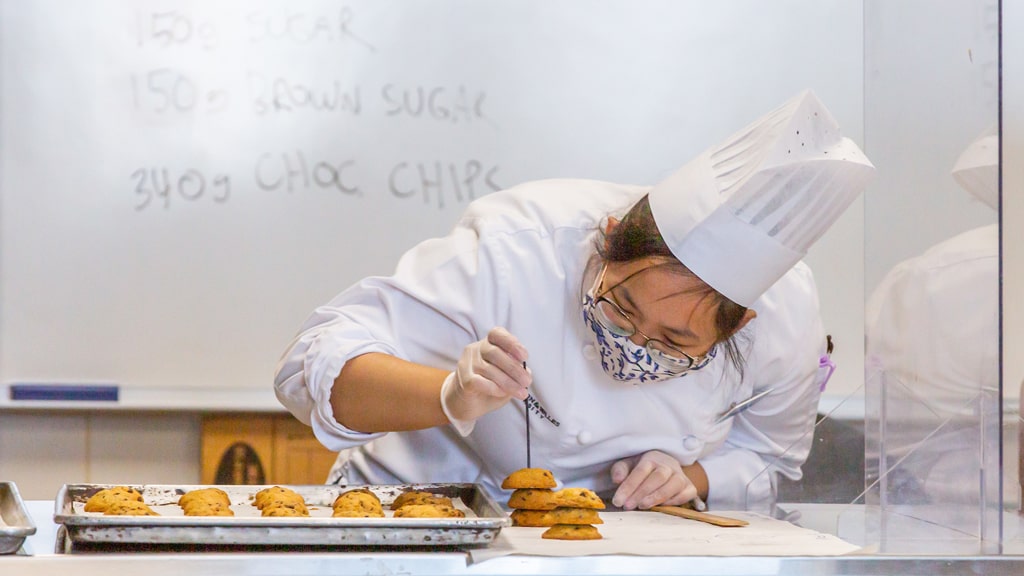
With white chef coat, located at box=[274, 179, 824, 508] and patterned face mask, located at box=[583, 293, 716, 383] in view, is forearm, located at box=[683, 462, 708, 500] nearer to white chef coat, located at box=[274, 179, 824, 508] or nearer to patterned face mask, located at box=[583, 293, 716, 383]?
white chef coat, located at box=[274, 179, 824, 508]

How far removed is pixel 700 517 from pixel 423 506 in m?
0.40

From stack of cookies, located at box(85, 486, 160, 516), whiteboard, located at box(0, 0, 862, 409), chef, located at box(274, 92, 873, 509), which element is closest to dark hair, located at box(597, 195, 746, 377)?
chef, located at box(274, 92, 873, 509)

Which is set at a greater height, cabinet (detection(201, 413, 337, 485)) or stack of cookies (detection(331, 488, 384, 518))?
stack of cookies (detection(331, 488, 384, 518))

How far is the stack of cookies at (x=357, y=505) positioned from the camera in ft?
3.61

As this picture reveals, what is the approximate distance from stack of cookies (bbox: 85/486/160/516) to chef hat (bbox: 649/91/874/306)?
712mm

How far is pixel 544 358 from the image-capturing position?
1528mm

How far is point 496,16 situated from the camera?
100 inches

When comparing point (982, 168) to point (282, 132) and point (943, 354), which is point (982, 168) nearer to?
point (943, 354)

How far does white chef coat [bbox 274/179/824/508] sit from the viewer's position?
58.6 inches

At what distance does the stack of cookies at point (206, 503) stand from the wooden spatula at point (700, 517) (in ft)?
1.86

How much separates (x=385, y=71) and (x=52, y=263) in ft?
3.00

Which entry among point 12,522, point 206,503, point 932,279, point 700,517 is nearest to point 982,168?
point 932,279

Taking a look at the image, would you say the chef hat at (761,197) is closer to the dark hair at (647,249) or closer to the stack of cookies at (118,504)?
the dark hair at (647,249)

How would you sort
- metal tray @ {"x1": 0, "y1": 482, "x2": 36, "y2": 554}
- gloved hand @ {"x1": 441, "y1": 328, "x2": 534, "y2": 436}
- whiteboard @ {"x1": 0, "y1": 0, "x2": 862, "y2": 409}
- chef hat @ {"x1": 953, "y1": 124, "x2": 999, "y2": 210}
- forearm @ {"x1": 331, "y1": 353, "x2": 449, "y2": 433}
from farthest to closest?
whiteboard @ {"x1": 0, "y1": 0, "x2": 862, "y2": 409} → forearm @ {"x1": 331, "y1": 353, "x2": 449, "y2": 433} → gloved hand @ {"x1": 441, "y1": 328, "x2": 534, "y2": 436} → chef hat @ {"x1": 953, "y1": 124, "x2": 999, "y2": 210} → metal tray @ {"x1": 0, "y1": 482, "x2": 36, "y2": 554}
